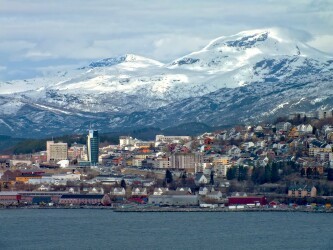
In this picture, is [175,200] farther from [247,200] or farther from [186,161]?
[186,161]

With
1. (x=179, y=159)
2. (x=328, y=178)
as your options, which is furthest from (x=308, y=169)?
(x=179, y=159)

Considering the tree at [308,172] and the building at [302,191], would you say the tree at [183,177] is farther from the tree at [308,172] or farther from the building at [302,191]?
the building at [302,191]

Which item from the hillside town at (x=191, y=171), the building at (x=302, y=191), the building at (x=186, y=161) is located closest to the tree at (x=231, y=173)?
the hillside town at (x=191, y=171)

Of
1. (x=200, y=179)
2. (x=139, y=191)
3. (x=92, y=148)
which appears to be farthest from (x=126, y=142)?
(x=139, y=191)

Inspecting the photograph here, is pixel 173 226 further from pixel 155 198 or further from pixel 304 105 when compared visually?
pixel 304 105

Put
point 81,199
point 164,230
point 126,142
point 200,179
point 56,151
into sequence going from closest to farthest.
A: 1. point 164,230
2. point 81,199
3. point 200,179
4. point 56,151
5. point 126,142
